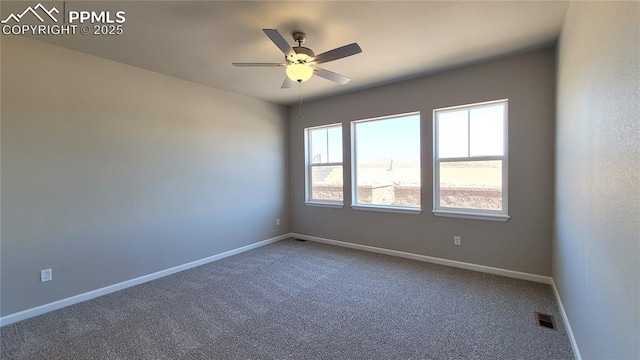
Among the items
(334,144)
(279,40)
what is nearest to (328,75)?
(279,40)

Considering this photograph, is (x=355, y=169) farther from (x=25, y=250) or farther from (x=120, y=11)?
(x=25, y=250)

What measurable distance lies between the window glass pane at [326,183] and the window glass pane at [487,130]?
6.98 ft

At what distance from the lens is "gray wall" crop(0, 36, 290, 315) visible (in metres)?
2.47

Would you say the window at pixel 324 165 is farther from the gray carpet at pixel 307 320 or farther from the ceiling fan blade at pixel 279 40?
the ceiling fan blade at pixel 279 40

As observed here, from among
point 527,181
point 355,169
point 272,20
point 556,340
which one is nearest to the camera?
point 556,340

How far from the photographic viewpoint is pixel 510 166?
10.3 feet

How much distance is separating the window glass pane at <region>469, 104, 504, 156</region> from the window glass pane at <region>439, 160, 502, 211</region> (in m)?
0.15

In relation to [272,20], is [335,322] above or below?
below

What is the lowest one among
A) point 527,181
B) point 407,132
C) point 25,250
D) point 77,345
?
point 77,345

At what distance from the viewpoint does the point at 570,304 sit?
208 cm

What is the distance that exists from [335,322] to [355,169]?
8.80ft

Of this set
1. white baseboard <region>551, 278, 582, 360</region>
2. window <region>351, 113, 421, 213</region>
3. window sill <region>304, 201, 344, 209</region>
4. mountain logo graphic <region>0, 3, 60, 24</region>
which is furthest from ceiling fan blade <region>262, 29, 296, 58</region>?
white baseboard <region>551, 278, 582, 360</region>

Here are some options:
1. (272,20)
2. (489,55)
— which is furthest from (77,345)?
(489,55)

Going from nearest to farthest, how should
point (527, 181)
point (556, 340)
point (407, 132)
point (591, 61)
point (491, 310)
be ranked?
point (591, 61), point (556, 340), point (491, 310), point (527, 181), point (407, 132)
